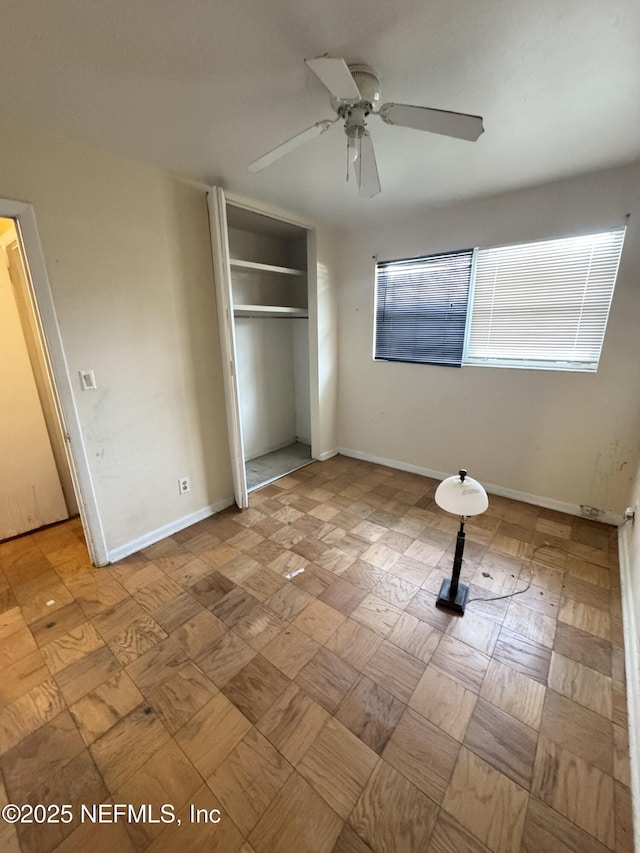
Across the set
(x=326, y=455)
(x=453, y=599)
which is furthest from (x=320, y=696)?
(x=326, y=455)

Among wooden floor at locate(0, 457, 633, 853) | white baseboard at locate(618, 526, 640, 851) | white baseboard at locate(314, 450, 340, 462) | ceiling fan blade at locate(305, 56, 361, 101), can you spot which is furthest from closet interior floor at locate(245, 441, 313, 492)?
ceiling fan blade at locate(305, 56, 361, 101)

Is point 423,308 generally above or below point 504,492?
above

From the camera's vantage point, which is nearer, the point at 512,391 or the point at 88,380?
the point at 88,380

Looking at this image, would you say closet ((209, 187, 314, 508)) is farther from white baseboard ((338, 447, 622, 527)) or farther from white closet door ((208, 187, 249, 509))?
white baseboard ((338, 447, 622, 527))

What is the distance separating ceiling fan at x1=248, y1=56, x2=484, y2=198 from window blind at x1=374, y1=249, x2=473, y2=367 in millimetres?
1629

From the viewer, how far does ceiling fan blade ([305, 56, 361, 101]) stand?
0.98m

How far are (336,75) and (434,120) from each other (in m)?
0.42

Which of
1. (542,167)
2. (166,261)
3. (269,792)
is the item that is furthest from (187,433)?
(542,167)

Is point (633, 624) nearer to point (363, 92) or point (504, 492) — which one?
point (504, 492)

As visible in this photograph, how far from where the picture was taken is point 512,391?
2.75 metres

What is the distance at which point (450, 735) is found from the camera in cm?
124

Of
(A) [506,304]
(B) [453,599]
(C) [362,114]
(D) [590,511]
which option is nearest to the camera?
(C) [362,114]

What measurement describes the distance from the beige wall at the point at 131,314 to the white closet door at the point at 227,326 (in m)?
0.08

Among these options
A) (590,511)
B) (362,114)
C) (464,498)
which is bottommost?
(590,511)
